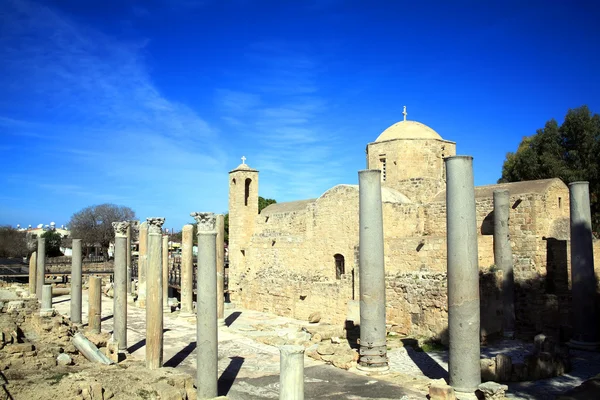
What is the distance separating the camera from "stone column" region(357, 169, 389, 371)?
10555mm

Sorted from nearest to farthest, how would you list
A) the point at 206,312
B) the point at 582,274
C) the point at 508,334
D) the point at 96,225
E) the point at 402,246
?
the point at 206,312
the point at 582,274
the point at 508,334
the point at 402,246
the point at 96,225

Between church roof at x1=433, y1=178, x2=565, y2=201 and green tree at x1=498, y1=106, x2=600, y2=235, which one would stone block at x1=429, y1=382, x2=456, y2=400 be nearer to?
church roof at x1=433, y1=178, x2=565, y2=201

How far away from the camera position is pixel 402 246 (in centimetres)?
1789

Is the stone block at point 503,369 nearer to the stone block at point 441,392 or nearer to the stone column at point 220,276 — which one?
the stone block at point 441,392

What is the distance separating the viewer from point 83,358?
10.9 m

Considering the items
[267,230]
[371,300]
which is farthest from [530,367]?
[267,230]

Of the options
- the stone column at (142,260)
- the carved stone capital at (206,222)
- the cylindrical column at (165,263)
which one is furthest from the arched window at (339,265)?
the carved stone capital at (206,222)

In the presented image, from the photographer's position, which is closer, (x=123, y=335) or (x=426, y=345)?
(x=123, y=335)

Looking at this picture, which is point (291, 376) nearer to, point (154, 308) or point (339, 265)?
point (154, 308)

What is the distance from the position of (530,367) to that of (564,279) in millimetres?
6497

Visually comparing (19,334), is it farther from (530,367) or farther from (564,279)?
(564,279)

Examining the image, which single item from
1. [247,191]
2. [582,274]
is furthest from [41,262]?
[582,274]

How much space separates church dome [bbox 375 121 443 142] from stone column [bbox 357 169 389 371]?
41.1ft

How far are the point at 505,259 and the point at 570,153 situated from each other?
588 inches
